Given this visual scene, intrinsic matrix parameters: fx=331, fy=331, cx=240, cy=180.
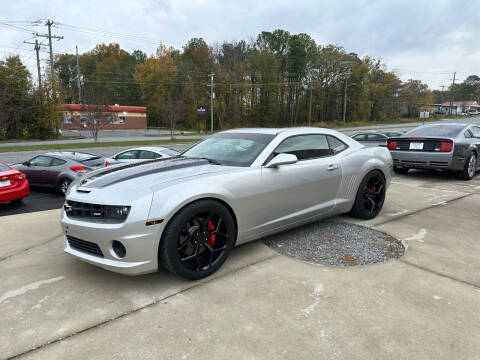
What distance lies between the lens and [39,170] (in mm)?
8352

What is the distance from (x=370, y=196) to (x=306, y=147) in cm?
154

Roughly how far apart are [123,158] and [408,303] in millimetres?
8696

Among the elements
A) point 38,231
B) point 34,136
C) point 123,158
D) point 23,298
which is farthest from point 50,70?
point 23,298

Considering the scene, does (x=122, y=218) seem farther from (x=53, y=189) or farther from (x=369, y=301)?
(x=53, y=189)

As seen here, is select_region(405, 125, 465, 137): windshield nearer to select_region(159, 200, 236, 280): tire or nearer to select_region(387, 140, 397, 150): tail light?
select_region(387, 140, 397, 150): tail light

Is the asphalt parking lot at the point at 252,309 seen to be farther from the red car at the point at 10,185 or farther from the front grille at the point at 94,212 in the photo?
the red car at the point at 10,185

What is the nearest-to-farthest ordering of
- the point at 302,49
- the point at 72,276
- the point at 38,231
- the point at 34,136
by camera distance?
the point at 72,276 → the point at 38,231 → the point at 34,136 → the point at 302,49

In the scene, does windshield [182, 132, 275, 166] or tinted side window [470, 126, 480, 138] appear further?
tinted side window [470, 126, 480, 138]

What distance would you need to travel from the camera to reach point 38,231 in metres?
4.75

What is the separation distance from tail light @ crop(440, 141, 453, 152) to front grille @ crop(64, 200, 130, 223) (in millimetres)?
7822

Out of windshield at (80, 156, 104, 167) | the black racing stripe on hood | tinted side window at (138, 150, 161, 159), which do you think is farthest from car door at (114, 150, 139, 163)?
the black racing stripe on hood

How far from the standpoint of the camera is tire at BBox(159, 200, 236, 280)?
2.86 m

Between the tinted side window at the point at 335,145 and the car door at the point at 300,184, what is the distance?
0.08 m

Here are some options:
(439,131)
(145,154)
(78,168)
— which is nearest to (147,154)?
(145,154)
